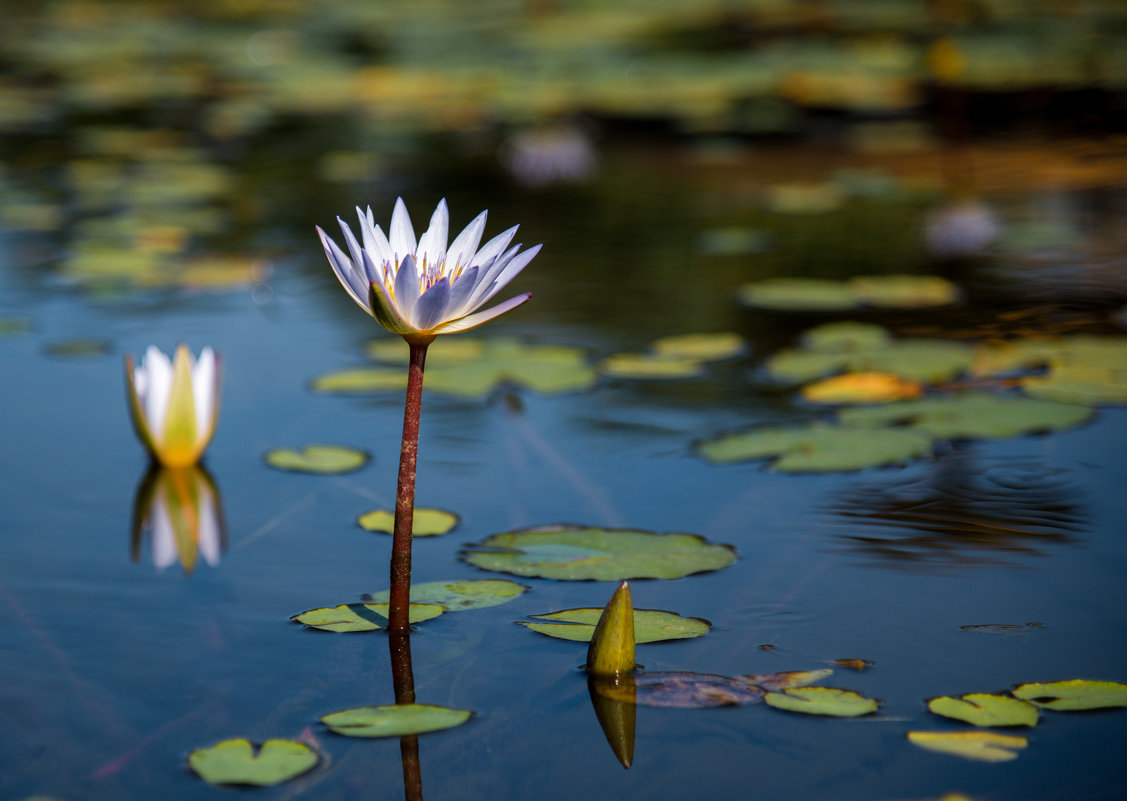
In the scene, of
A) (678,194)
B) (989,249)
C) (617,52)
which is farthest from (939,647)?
(617,52)

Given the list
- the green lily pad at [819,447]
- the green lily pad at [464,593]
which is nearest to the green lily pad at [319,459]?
the green lily pad at [464,593]

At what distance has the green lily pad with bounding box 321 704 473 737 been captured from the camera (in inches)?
55.2

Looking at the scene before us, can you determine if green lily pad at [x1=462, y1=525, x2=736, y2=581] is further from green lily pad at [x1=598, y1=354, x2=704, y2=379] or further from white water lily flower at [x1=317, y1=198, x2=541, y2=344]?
green lily pad at [x1=598, y1=354, x2=704, y2=379]

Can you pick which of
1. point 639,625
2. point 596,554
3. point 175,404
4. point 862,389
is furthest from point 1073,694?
point 175,404

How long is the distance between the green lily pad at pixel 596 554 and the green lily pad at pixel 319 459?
45 cm

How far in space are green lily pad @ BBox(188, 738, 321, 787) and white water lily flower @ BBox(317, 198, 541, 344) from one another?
522 mm

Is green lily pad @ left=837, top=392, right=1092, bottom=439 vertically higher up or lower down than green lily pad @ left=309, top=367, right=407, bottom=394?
lower down

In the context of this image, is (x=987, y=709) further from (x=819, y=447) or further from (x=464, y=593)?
(x=819, y=447)

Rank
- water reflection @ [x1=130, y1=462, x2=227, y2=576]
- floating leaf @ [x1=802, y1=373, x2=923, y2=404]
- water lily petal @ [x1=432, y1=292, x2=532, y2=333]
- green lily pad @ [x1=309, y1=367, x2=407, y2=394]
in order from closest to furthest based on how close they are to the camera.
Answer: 1. water lily petal @ [x1=432, y1=292, x2=532, y2=333]
2. water reflection @ [x1=130, y1=462, x2=227, y2=576]
3. floating leaf @ [x1=802, y1=373, x2=923, y2=404]
4. green lily pad @ [x1=309, y1=367, x2=407, y2=394]

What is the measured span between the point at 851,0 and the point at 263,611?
28.6ft

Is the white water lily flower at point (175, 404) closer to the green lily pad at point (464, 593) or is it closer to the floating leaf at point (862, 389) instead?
the green lily pad at point (464, 593)

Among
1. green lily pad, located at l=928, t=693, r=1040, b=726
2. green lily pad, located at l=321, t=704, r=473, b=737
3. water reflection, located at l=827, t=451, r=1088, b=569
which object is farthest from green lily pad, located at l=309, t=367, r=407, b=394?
green lily pad, located at l=928, t=693, r=1040, b=726

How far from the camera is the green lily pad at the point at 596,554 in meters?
1.83

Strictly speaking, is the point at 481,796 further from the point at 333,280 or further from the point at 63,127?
the point at 63,127
